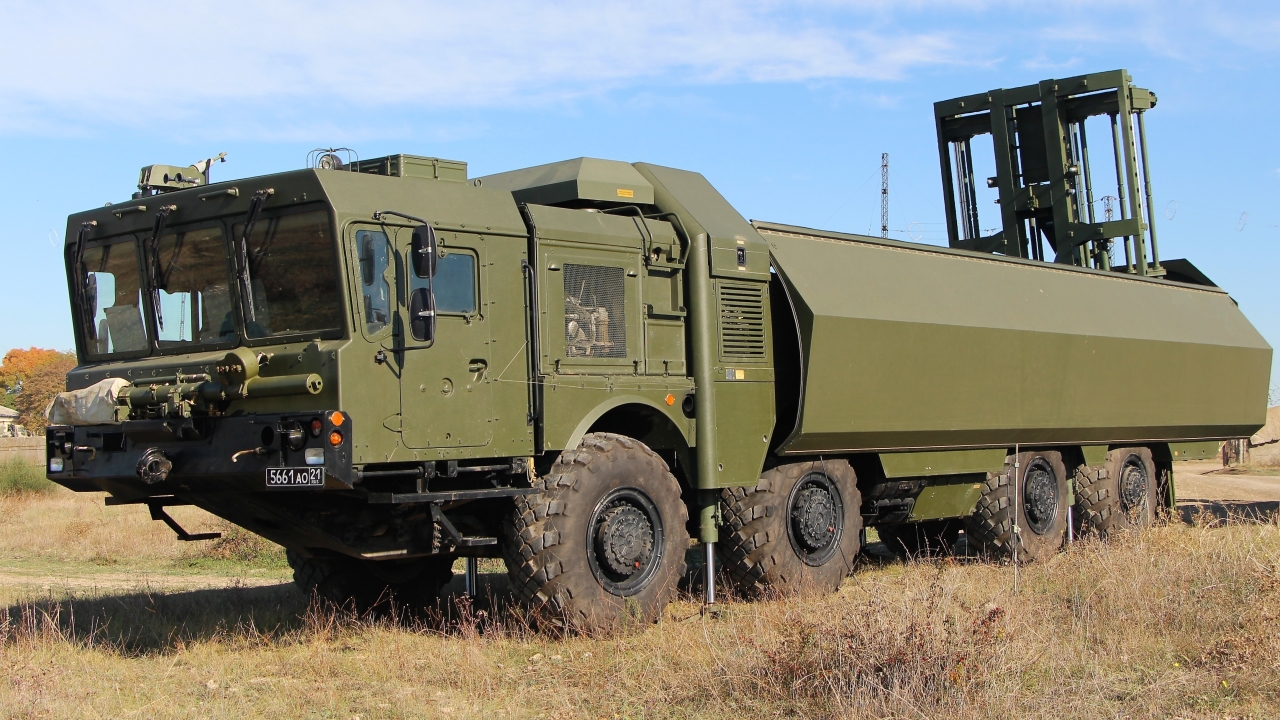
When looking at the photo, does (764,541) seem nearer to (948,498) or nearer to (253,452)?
(948,498)

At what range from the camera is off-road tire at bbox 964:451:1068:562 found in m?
14.9

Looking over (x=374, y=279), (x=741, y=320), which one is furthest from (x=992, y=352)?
(x=374, y=279)

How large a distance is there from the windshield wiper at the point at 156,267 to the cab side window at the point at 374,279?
6.01 ft

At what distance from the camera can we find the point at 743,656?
27.4 ft

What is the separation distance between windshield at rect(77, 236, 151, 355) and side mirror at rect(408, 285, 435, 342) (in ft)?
7.75

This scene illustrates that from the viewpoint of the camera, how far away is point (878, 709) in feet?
23.0

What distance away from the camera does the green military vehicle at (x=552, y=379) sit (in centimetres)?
907

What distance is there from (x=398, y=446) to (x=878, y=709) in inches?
150

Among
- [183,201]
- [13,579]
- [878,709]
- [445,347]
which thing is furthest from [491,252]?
[13,579]

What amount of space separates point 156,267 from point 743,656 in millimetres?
5311

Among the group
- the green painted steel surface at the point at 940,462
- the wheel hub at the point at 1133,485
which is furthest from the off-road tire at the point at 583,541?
the wheel hub at the point at 1133,485

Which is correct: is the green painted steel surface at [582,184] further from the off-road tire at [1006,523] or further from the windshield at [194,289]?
the off-road tire at [1006,523]

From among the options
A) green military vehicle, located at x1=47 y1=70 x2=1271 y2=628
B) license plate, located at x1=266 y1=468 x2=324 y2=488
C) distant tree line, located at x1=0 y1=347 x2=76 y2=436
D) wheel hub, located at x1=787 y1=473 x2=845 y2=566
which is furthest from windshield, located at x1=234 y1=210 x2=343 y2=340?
distant tree line, located at x1=0 y1=347 x2=76 y2=436

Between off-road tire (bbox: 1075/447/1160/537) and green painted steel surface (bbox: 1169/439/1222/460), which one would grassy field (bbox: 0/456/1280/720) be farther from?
green painted steel surface (bbox: 1169/439/1222/460)
